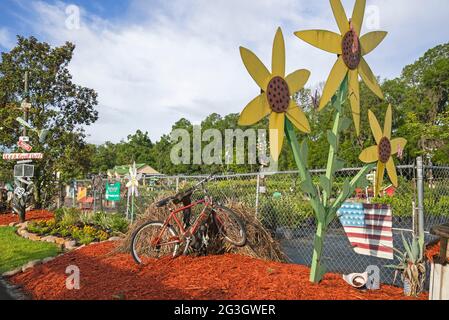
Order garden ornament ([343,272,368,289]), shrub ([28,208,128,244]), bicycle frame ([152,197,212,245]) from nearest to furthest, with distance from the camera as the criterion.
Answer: garden ornament ([343,272,368,289]) → bicycle frame ([152,197,212,245]) → shrub ([28,208,128,244])

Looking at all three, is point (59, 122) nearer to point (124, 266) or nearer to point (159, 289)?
point (124, 266)

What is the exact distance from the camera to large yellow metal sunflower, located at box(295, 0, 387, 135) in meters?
3.90

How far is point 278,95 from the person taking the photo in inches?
144

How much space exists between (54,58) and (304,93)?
24.7 metres

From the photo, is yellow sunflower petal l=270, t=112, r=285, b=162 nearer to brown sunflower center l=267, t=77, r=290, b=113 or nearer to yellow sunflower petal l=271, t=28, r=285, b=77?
brown sunflower center l=267, t=77, r=290, b=113

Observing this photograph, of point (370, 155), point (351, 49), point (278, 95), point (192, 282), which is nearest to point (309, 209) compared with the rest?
point (370, 155)

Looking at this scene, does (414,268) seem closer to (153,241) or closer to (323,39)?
(323,39)

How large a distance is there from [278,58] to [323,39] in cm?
61

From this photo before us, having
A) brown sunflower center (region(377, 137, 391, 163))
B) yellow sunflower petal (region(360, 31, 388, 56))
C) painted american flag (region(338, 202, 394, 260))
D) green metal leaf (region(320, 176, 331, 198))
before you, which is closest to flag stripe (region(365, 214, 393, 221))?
painted american flag (region(338, 202, 394, 260))

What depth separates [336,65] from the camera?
404 cm

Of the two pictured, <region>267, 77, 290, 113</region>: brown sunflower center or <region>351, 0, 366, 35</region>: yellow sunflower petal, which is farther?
<region>351, 0, 366, 35</region>: yellow sunflower petal

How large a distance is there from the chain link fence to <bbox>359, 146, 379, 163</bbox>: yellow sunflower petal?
0.34 metres

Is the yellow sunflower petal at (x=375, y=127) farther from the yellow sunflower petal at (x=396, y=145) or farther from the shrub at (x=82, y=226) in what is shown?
the shrub at (x=82, y=226)
